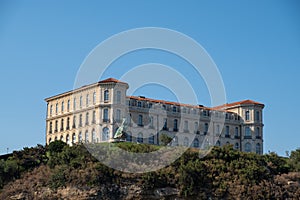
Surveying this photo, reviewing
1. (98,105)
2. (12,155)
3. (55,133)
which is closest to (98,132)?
(98,105)

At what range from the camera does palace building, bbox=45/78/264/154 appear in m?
72.6

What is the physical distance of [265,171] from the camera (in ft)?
190

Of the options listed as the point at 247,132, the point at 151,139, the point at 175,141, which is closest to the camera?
the point at 151,139

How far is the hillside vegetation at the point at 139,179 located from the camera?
5341 cm

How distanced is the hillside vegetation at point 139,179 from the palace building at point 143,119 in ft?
38.5

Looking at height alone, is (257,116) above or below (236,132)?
above

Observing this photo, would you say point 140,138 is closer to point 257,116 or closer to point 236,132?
point 236,132

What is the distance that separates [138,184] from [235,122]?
115ft

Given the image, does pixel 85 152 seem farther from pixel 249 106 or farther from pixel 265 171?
pixel 249 106

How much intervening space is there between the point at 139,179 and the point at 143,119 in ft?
75.2

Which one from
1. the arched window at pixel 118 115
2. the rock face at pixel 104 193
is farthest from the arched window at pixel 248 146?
the rock face at pixel 104 193

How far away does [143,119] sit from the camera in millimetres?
76562

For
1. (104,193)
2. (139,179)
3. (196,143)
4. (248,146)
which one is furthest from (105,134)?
(248,146)

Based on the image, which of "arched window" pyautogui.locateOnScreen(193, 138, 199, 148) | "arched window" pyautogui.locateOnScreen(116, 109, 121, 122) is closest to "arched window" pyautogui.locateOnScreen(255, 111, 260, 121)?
"arched window" pyautogui.locateOnScreen(193, 138, 199, 148)
